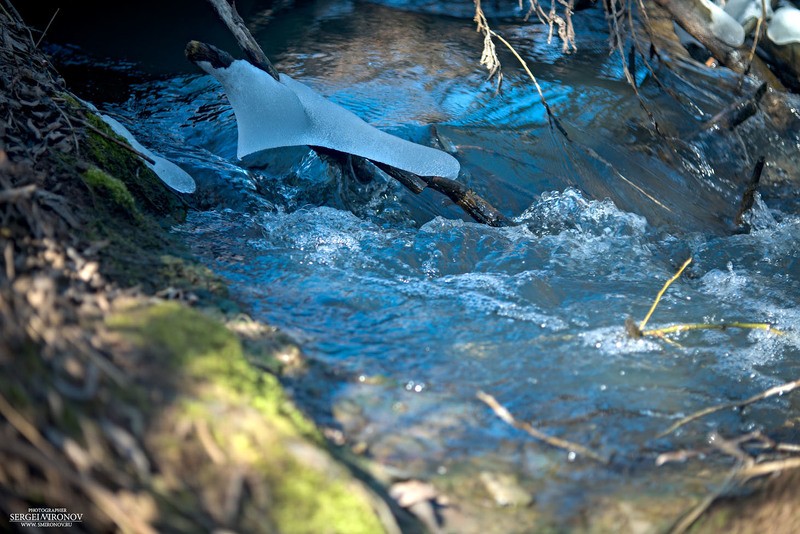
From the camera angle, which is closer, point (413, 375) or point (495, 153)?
point (413, 375)

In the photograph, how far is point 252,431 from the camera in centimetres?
195

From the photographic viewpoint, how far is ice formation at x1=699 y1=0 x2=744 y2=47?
678 centimetres

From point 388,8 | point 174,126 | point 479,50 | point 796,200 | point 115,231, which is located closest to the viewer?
point 115,231

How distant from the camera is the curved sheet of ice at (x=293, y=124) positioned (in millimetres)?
4484

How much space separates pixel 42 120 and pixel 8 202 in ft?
5.04

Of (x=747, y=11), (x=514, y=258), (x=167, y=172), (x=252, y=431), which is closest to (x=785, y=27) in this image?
(x=747, y=11)

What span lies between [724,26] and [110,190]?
615 centimetres

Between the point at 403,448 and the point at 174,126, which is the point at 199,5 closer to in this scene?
the point at 174,126

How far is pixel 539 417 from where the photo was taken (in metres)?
2.74

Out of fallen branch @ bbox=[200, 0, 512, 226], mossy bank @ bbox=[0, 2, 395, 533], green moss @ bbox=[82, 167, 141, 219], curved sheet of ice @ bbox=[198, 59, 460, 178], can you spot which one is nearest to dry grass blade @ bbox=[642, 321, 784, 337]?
fallen branch @ bbox=[200, 0, 512, 226]

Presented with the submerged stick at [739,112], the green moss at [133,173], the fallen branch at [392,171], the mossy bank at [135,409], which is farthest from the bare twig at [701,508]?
the submerged stick at [739,112]

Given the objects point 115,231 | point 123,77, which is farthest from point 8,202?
point 123,77

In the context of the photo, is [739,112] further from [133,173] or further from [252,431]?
[252,431]

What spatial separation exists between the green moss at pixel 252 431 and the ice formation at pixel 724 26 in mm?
6452
